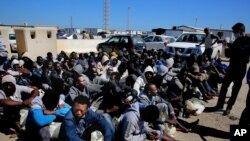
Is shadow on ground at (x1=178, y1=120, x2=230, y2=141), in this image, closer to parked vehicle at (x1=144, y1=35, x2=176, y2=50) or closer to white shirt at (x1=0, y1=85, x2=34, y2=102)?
white shirt at (x1=0, y1=85, x2=34, y2=102)

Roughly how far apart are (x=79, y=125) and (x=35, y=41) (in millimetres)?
10528

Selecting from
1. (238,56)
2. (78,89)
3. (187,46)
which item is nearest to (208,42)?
(187,46)

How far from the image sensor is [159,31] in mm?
31797

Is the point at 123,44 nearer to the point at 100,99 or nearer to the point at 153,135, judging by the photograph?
the point at 100,99

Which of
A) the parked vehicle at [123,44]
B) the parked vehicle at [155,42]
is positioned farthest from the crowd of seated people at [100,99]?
the parked vehicle at [155,42]

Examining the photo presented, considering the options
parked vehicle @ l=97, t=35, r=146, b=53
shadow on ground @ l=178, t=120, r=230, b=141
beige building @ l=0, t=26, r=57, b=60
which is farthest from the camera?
parked vehicle @ l=97, t=35, r=146, b=53

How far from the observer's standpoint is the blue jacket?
364 cm

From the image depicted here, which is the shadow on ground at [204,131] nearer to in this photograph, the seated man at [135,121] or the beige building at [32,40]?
the seated man at [135,121]

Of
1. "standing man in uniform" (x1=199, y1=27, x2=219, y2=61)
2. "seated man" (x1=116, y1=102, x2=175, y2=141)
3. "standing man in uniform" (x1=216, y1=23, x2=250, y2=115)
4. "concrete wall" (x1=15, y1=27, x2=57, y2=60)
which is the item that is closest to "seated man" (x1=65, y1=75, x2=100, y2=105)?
"seated man" (x1=116, y1=102, x2=175, y2=141)

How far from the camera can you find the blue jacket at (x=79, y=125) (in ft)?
12.0

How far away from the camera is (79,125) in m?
4.01

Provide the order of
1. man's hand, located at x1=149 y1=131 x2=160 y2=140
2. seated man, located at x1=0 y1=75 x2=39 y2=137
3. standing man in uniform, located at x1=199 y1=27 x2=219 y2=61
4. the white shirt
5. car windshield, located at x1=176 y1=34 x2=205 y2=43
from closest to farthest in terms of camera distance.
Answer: man's hand, located at x1=149 y1=131 x2=160 y2=140, seated man, located at x1=0 y1=75 x2=39 y2=137, the white shirt, standing man in uniform, located at x1=199 y1=27 x2=219 y2=61, car windshield, located at x1=176 y1=34 x2=205 y2=43

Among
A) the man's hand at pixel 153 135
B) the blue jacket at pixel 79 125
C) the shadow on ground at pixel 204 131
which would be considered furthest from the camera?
the shadow on ground at pixel 204 131

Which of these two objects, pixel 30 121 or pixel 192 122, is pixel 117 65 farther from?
pixel 30 121
